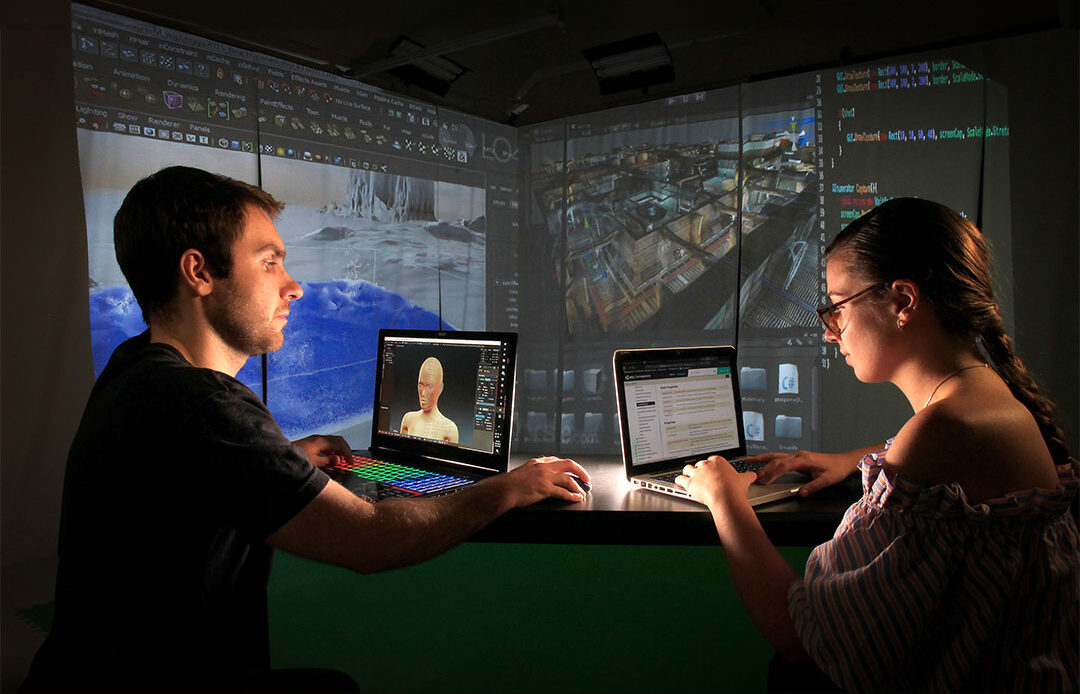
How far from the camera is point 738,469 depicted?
1.81 meters

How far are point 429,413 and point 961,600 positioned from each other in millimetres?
1454

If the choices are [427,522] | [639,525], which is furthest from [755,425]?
[427,522]

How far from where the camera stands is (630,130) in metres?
4.07

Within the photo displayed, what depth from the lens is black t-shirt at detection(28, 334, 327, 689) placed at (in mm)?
1018

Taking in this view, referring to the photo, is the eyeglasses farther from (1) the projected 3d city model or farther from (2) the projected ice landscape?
(2) the projected ice landscape

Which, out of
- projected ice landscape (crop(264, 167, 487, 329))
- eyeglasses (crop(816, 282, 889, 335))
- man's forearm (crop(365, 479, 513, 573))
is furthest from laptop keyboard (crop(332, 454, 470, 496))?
projected ice landscape (crop(264, 167, 487, 329))

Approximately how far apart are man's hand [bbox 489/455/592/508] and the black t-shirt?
0.50 m

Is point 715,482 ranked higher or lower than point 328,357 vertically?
lower

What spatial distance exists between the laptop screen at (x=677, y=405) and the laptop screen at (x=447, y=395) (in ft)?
1.14

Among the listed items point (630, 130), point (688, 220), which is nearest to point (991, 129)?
point (688, 220)

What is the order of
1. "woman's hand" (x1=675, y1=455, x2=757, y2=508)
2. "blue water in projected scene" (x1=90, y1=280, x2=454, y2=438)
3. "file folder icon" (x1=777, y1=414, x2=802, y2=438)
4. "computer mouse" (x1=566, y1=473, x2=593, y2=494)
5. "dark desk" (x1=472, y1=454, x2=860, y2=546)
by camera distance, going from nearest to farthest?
"woman's hand" (x1=675, y1=455, x2=757, y2=508)
"dark desk" (x1=472, y1=454, x2=860, y2=546)
"computer mouse" (x1=566, y1=473, x2=593, y2=494)
"blue water in projected scene" (x1=90, y1=280, x2=454, y2=438)
"file folder icon" (x1=777, y1=414, x2=802, y2=438)

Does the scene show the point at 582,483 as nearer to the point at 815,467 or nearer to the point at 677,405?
the point at 677,405

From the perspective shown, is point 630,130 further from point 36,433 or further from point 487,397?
point 36,433

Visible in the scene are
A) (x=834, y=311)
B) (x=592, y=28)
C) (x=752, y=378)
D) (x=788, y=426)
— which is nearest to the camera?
(x=834, y=311)
